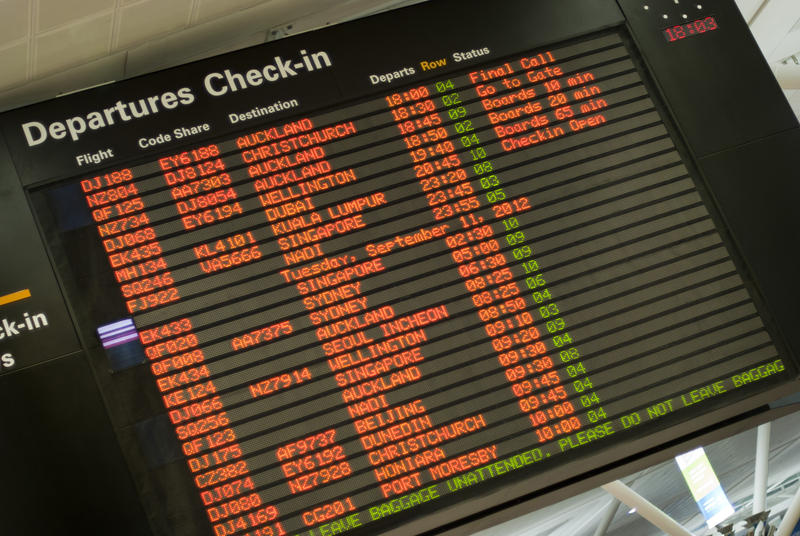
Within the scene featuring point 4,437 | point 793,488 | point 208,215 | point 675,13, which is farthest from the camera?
point 793,488

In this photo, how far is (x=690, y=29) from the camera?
534 cm

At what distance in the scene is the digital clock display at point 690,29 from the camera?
5.32m

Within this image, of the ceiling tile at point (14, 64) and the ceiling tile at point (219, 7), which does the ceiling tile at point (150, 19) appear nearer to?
the ceiling tile at point (219, 7)

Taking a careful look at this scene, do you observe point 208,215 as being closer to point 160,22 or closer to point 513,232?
point 160,22

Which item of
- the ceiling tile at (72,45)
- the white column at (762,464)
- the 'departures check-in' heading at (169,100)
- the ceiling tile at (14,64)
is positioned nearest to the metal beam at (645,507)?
the white column at (762,464)

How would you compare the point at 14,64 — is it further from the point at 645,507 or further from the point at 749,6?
the point at 645,507

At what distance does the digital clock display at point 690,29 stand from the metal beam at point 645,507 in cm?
394

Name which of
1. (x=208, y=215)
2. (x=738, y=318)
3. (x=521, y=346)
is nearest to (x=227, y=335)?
(x=208, y=215)

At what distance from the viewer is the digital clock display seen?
532 cm

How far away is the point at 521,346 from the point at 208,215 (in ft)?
5.43

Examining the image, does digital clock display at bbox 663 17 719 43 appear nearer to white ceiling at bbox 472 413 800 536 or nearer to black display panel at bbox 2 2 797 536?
black display panel at bbox 2 2 797 536

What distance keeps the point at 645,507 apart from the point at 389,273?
4.68 m

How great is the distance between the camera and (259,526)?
4.22m

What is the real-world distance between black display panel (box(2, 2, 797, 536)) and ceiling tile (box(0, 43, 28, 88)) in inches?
8.3
